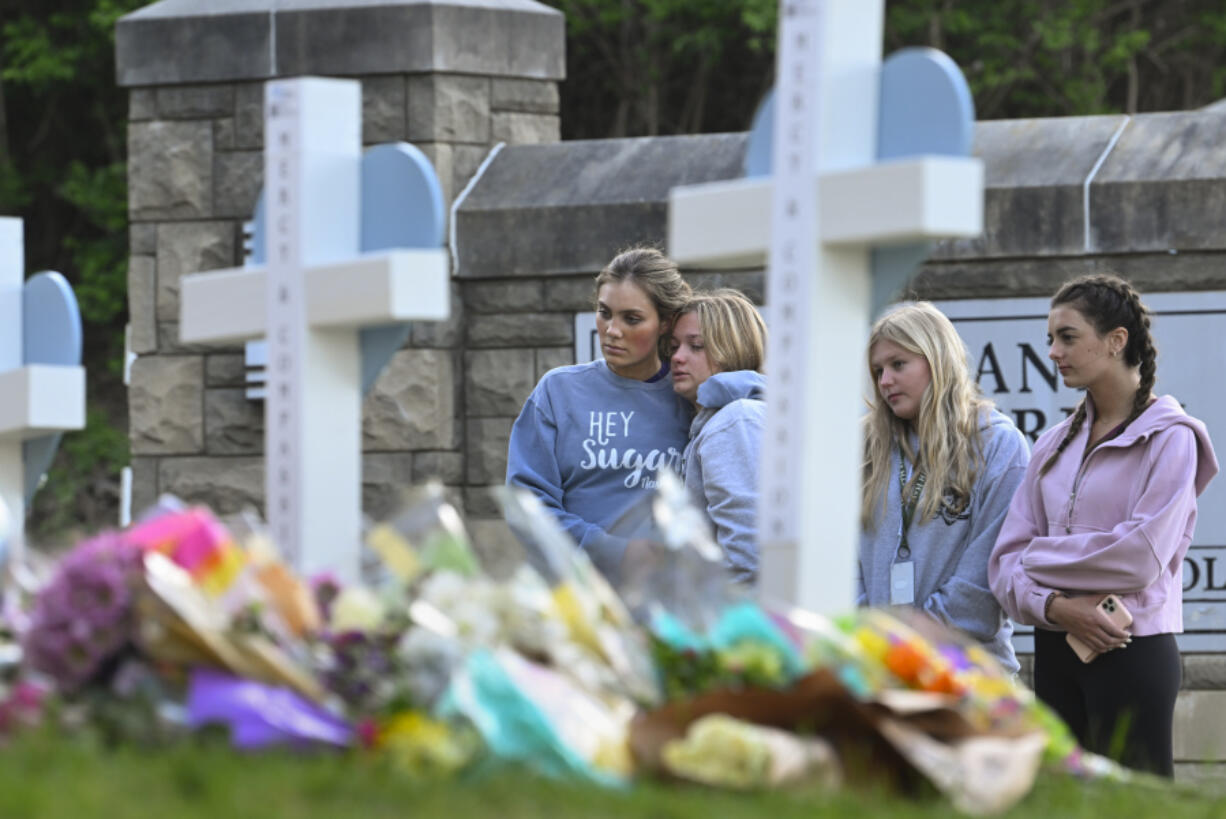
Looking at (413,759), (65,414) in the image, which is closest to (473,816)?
(413,759)

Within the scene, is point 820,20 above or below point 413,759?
above

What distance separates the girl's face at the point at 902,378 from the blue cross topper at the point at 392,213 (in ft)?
5.41

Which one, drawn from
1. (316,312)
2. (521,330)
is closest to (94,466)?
(521,330)

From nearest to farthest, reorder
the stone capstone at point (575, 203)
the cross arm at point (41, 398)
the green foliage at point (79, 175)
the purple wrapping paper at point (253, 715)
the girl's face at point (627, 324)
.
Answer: the purple wrapping paper at point (253, 715)
the cross arm at point (41, 398)
the girl's face at point (627, 324)
the stone capstone at point (575, 203)
the green foliage at point (79, 175)

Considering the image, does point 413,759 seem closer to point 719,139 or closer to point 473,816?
point 473,816

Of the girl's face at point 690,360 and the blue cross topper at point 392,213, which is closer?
→ the blue cross topper at point 392,213

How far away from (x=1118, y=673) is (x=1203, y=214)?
2.52 m

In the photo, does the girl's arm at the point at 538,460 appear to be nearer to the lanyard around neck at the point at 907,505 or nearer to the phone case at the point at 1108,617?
the lanyard around neck at the point at 907,505

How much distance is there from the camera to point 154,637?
2.33 meters

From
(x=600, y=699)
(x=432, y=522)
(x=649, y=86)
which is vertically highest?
(x=649, y=86)

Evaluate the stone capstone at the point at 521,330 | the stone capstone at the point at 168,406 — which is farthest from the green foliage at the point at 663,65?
the stone capstone at the point at 168,406

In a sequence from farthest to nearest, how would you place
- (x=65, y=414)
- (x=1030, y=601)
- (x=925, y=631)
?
1. (x=1030, y=601)
2. (x=65, y=414)
3. (x=925, y=631)

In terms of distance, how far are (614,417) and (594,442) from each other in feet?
0.29

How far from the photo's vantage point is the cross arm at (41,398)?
348 centimetres
